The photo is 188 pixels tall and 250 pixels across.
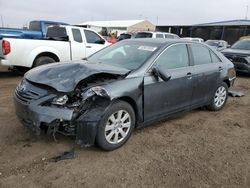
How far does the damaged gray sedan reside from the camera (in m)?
3.17

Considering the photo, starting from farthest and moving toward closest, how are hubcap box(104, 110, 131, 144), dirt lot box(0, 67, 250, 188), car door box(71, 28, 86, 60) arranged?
car door box(71, 28, 86, 60)
hubcap box(104, 110, 131, 144)
dirt lot box(0, 67, 250, 188)

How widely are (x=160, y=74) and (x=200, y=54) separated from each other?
1.59 m

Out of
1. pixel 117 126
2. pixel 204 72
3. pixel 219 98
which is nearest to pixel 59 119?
pixel 117 126

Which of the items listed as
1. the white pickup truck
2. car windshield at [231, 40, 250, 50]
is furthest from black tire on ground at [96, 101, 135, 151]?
car windshield at [231, 40, 250, 50]

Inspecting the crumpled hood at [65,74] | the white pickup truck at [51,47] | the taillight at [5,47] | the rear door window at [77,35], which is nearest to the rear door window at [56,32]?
the white pickup truck at [51,47]

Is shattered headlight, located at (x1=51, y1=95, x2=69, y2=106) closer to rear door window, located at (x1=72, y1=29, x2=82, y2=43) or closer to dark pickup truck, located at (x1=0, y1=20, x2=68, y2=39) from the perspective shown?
rear door window, located at (x1=72, y1=29, x2=82, y2=43)

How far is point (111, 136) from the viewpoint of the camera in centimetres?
344

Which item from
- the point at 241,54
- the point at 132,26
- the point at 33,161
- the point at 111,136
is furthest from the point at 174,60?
the point at 132,26

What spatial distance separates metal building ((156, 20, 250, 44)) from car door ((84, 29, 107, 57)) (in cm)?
3088

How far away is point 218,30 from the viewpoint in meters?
40.6

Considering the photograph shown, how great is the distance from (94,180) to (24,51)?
18.3 ft

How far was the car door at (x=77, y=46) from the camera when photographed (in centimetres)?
846

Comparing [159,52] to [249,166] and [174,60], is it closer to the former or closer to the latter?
[174,60]

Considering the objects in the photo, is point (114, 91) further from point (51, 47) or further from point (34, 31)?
point (34, 31)
